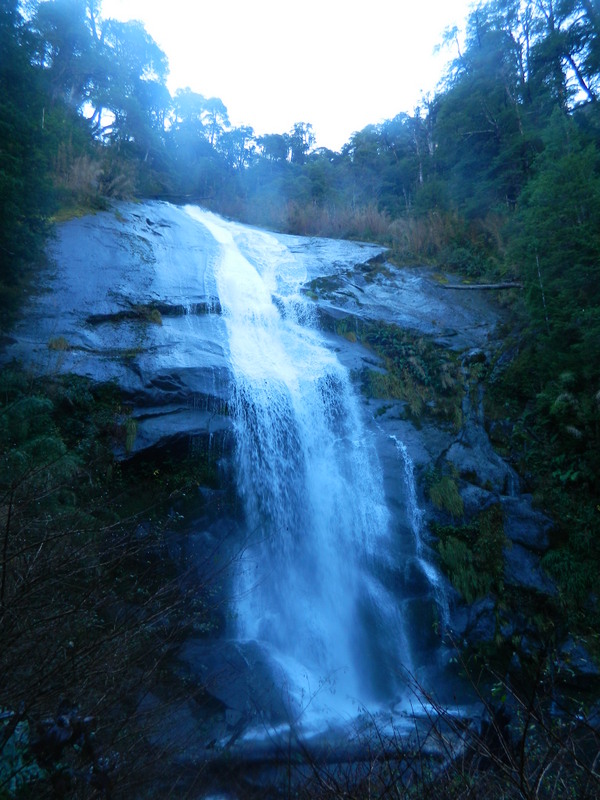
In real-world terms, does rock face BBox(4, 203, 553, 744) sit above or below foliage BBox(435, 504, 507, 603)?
above

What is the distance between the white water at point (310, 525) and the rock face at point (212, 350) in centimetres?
43

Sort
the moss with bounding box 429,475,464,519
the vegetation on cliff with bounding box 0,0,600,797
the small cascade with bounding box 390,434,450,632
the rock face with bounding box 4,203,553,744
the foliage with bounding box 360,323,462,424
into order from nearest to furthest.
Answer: the vegetation on cliff with bounding box 0,0,600,797, the small cascade with bounding box 390,434,450,632, the rock face with bounding box 4,203,553,744, the moss with bounding box 429,475,464,519, the foliage with bounding box 360,323,462,424

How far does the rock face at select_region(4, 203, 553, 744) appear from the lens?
791 centimetres

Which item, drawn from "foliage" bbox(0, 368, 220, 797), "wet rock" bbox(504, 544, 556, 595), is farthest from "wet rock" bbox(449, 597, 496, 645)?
"foliage" bbox(0, 368, 220, 797)

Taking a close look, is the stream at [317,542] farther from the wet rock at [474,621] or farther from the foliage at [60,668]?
the foliage at [60,668]

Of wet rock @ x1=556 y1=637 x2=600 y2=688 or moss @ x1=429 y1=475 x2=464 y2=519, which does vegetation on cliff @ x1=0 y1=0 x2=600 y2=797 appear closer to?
moss @ x1=429 y1=475 x2=464 y2=519

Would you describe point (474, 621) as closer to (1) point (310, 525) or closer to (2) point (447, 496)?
(2) point (447, 496)

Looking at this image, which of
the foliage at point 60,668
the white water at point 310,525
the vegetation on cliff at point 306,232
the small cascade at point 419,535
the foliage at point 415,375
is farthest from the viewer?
the foliage at point 415,375

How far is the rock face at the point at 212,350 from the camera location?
791 centimetres

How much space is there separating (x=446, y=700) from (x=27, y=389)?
309 inches

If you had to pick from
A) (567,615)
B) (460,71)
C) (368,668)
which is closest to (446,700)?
(368,668)

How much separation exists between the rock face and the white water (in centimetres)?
43

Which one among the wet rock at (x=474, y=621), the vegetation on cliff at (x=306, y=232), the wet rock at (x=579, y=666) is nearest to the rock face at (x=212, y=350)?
the wet rock at (x=474, y=621)

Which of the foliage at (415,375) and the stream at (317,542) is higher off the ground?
the foliage at (415,375)
